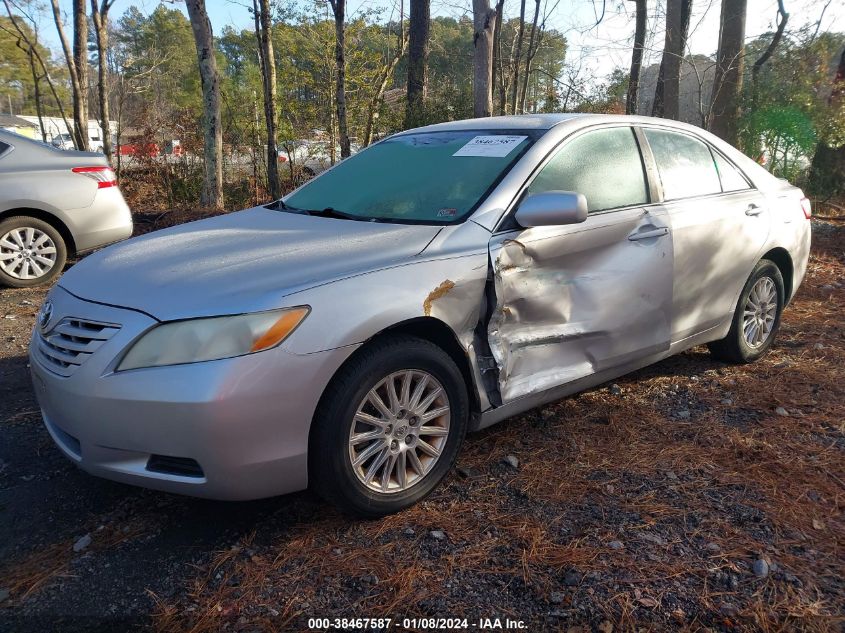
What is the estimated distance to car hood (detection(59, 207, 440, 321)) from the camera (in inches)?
91.4

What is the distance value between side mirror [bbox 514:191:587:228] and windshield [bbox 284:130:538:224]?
0.24m

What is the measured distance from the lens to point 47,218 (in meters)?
6.36

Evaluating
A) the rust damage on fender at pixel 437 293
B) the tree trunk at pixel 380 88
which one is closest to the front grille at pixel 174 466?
the rust damage on fender at pixel 437 293

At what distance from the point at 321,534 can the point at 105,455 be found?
0.85 metres

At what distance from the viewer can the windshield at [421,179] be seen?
3.05 m

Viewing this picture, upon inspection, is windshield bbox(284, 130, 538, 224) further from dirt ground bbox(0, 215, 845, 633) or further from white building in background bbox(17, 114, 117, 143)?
white building in background bbox(17, 114, 117, 143)

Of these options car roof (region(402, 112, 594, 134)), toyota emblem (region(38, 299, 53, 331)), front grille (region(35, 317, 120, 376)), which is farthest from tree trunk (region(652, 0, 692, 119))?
front grille (region(35, 317, 120, 376))

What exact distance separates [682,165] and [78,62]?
44.5 ft

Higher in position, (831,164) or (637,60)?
(637,60)

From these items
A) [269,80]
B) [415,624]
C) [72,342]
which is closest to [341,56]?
[269,80]

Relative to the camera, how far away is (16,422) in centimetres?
351

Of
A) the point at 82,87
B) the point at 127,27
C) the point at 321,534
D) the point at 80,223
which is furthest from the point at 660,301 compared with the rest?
the point at 127,27

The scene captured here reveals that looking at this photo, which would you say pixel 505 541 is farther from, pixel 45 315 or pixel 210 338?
pixel 45 315

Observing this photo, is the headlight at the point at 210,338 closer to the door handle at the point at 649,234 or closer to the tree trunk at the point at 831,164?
the door handle at the point at 649,234
